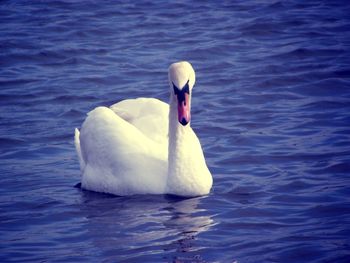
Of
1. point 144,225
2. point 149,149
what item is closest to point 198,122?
point 149,149

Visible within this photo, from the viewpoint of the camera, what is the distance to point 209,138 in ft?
43.2

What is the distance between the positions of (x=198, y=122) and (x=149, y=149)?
8.68ft

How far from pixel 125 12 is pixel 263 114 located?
326 inches

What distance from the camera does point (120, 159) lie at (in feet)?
37.0

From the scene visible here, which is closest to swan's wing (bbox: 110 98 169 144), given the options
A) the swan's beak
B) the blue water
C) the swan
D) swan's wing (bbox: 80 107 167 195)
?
the swan

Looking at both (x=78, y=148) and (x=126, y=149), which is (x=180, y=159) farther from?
(x=78, y=148)

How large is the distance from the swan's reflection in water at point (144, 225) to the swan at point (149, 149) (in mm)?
151

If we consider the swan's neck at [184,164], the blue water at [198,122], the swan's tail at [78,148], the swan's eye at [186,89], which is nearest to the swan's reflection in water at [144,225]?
the blue water at [198,122]

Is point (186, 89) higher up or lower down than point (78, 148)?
higher up

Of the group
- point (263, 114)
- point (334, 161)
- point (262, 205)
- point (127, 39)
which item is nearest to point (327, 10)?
point (127, 39)

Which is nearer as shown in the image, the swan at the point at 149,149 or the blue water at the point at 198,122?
the blue water at the point at 198,122

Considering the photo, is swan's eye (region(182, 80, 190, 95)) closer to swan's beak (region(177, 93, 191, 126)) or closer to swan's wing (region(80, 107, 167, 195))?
swan's beak (region(177, 93, 191, 126))

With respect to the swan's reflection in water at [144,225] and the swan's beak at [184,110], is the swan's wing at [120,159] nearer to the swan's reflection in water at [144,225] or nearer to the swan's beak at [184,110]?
the swan's reflection in water at [144,225]

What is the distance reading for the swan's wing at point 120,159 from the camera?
11.1 m
